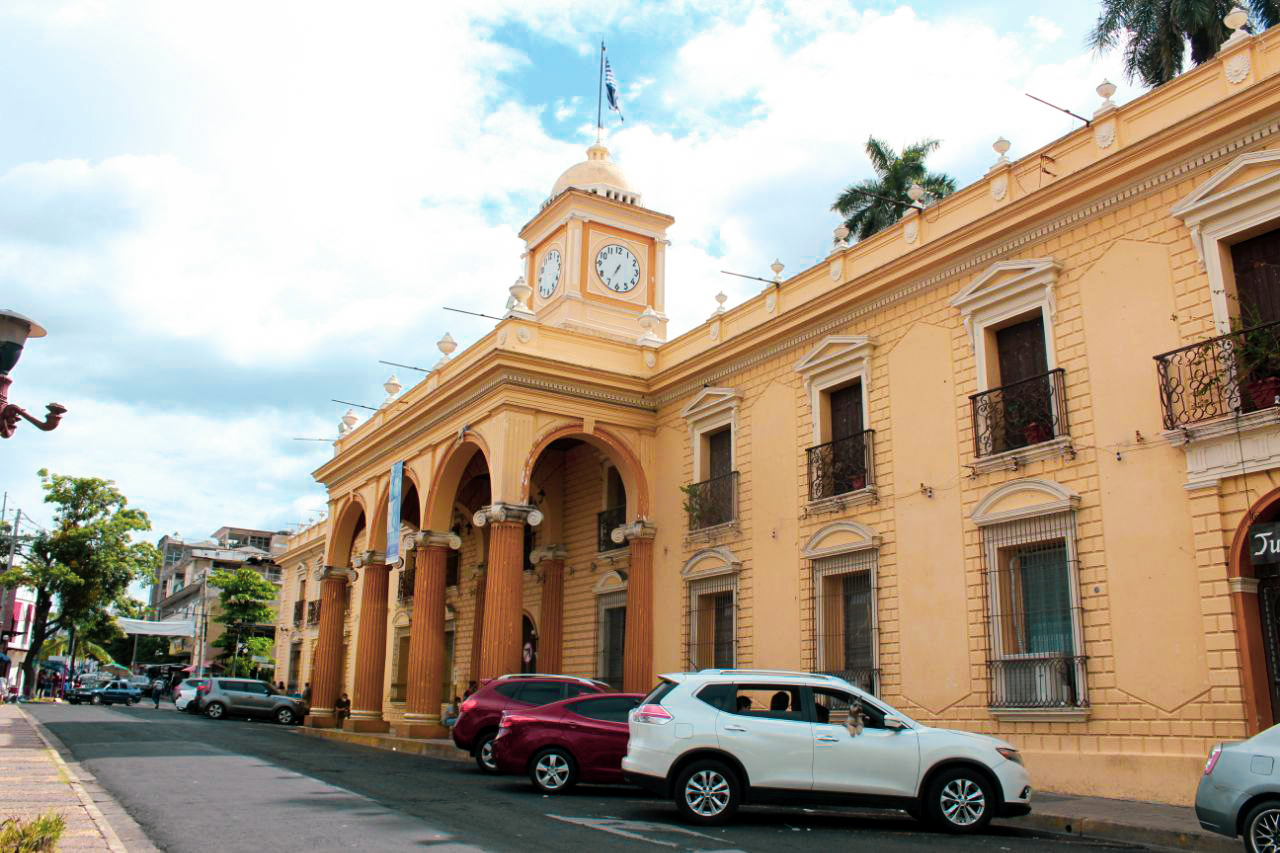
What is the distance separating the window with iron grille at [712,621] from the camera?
19.1 m

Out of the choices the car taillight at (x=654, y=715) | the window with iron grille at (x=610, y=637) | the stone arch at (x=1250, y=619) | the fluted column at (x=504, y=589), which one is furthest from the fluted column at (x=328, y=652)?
the stone arch at (x=1250, y=619)

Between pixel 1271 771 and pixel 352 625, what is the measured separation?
31927 millimetres

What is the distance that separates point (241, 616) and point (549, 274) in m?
29.1

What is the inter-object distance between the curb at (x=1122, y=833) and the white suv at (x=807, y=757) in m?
0.73

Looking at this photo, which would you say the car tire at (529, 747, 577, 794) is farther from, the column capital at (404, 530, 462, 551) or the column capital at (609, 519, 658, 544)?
the column capital at (404, 530, 462, 551)

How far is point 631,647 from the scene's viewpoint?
67.5ft

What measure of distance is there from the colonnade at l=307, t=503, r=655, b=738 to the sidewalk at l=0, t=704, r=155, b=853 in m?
7.33

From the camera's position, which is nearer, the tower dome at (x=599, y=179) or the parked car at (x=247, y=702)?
the tower dome at (x=599, y=179)

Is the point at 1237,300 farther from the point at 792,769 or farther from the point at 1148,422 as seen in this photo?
the point at 792,769

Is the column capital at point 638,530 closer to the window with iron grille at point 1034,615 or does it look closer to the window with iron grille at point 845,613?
the window with iron grille at point 845,613

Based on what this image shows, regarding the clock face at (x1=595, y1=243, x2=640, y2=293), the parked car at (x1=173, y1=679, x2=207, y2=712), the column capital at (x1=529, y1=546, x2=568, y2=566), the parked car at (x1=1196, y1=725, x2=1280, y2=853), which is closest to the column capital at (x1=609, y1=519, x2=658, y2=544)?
the column capital at (x1=529, y1=546, x2=568, y2=566)

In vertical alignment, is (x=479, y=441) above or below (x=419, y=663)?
above

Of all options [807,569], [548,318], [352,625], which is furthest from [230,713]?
[807,569]

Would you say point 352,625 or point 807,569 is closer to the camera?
point 807,569
